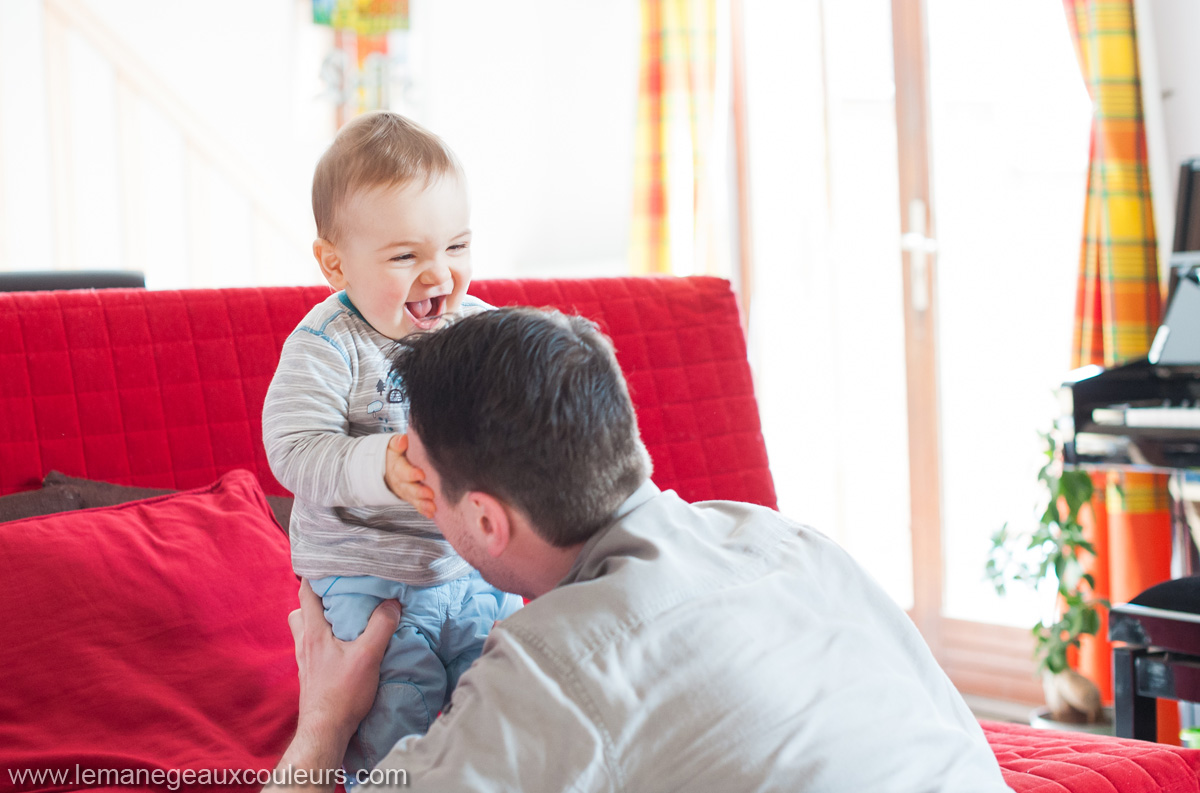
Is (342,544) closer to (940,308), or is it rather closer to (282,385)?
(282,385)

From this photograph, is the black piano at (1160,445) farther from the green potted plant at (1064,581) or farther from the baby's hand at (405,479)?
the baby's hand at (405,479)

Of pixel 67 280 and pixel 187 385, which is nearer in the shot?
pixel 187 385

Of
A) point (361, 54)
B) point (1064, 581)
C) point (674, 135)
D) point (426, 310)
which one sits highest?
point (361, 54)

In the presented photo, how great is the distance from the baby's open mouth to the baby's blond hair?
11 centimetres

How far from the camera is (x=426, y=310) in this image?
3.67ft

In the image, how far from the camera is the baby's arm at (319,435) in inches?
39.4

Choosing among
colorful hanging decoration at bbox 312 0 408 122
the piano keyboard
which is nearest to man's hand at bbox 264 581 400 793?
the piano keyboard

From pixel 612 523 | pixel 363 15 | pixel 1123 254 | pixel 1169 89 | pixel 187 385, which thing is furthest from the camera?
pixel 363 15

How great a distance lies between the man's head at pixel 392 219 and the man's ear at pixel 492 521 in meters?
0.29

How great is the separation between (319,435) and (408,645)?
23 cm

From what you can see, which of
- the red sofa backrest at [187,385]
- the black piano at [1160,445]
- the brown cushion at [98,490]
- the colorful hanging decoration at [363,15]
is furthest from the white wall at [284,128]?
the black piano at [1160,445]

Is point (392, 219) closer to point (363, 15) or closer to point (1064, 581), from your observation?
point (1064, 581)

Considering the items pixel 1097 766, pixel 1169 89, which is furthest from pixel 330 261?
pixel 1169 89

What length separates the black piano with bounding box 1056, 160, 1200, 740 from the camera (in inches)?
71.9
